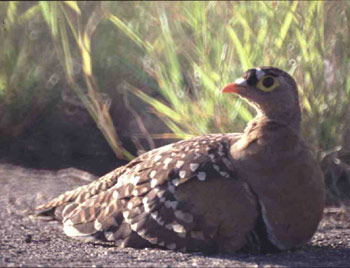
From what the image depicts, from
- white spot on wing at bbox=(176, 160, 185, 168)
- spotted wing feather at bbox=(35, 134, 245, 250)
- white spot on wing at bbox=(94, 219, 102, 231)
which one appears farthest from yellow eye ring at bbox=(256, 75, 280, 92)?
white spot on wing at bbox=(94, 219, 102, 231)

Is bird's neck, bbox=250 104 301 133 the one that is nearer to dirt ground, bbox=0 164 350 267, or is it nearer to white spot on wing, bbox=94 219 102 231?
dirt ground, bbox=0 164 350 267

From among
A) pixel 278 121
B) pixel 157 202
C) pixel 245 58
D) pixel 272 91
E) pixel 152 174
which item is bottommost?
pixel 157 202

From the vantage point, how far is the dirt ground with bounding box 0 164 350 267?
3.01m

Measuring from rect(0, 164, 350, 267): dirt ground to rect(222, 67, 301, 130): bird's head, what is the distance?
2.21 ft

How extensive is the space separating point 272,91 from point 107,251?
1111 millimetres

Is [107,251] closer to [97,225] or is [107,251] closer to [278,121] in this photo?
[97,225]

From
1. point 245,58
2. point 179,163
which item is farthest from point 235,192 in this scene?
point 245,58

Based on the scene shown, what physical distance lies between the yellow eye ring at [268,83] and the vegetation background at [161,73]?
765mm

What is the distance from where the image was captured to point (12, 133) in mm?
5848

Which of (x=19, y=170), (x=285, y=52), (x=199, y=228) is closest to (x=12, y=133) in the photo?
(x=19, y=170)

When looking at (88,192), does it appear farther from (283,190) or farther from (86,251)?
(283,190)

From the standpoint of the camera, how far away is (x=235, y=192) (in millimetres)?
3135

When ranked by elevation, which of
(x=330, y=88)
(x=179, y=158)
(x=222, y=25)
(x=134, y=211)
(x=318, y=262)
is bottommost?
(x=318, y=262)

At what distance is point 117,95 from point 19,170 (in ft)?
4.37
